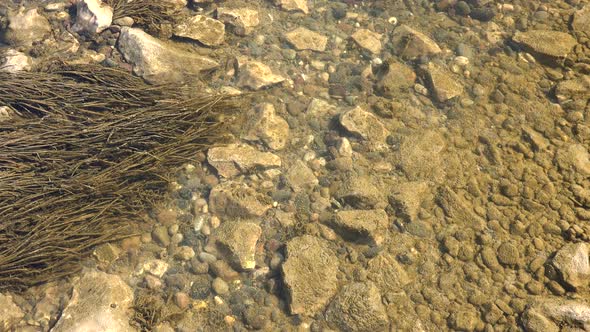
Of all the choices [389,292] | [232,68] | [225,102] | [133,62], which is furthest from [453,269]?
[133,62]

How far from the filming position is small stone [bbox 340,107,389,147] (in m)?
3.61

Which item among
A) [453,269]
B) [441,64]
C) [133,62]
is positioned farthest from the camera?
[441,64]

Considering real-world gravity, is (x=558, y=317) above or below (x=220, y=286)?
above

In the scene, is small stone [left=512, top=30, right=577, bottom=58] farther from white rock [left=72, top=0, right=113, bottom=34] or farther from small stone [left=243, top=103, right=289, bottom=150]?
white rock [left=72, top=0, right=113, bottom=34]

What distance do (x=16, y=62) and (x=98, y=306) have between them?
2.34 m

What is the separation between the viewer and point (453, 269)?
10.1 ft

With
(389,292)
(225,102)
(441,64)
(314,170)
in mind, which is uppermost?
(441,64)

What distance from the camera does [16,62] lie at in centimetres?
373

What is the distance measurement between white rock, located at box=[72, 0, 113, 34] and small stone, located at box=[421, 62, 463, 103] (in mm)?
2977

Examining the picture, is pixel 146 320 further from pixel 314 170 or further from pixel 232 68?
pixel 232 68

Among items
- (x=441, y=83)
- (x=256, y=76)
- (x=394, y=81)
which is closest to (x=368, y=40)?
(x=394, y=81)

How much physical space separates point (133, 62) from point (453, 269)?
315 centimetres

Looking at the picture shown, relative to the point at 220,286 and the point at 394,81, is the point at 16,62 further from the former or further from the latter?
the point at 394,81

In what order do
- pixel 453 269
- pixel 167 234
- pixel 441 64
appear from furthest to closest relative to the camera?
pixel 441 64, pixel 167 234, pixel 453 269
